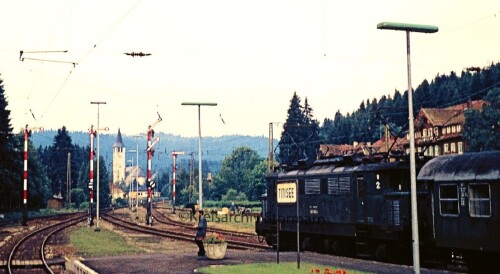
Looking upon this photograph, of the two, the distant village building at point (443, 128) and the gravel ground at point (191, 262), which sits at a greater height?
the distant village building at point (443, 128)

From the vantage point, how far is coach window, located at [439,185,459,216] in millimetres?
22438

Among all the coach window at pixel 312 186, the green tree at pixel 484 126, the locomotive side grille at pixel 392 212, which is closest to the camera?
the locomotive side grille at pixel 392 212

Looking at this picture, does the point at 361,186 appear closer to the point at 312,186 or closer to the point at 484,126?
the point at 312,186

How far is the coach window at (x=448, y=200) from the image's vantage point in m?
22.4

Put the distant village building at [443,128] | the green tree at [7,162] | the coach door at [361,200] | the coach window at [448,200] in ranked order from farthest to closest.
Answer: the distant village building at [443,128] < the green tree at [7,162] < the coach door at [361,200] < the coach window at [448,200]

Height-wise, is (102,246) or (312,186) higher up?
(312,186)

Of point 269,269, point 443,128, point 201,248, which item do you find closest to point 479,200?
point 269,269

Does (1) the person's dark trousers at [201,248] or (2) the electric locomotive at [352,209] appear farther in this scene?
(1) the person's dark trousers at [201,248]

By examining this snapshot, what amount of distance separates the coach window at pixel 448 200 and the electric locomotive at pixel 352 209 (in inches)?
43.1

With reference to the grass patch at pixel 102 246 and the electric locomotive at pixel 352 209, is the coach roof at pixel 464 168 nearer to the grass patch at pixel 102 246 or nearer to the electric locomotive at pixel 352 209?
the electric locomotive at pixel 352 209

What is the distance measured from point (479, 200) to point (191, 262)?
1136cm

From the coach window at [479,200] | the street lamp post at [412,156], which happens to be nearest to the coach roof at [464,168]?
the coach window at [479,200]

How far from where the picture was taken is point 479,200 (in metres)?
21.4

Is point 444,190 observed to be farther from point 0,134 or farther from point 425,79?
point 425,79
